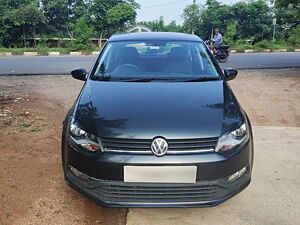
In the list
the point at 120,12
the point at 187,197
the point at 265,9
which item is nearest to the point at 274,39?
the point at 265,9

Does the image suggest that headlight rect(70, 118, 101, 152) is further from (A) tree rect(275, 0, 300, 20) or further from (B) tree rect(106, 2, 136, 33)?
(B) tree rect(106, 2, 136, 33)

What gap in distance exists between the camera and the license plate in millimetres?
2160

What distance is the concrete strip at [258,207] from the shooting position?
2.53m

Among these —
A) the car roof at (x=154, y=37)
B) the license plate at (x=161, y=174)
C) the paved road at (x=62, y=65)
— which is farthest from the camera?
the paved road at (x=62, y=65)

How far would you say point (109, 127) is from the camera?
2293 mm

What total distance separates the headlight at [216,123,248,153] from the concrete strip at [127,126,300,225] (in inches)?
25.3

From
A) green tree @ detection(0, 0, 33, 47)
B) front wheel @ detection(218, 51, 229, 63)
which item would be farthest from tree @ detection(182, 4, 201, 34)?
front wheel @ detection(218, 51, 229, 63)

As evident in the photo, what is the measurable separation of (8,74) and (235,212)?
872 cm

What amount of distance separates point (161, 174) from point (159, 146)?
188 mm

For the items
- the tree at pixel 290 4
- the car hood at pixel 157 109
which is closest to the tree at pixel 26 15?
the tree at pixel 290 4

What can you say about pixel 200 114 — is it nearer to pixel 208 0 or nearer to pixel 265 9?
pixel 265 9

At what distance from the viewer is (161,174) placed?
7.11 feet

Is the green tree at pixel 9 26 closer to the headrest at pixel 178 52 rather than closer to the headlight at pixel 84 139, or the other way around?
the headrest at pixel 178 52

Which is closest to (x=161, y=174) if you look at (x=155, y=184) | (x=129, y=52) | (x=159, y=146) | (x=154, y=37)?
(x=155, y=184)
